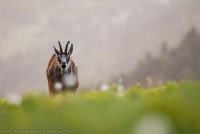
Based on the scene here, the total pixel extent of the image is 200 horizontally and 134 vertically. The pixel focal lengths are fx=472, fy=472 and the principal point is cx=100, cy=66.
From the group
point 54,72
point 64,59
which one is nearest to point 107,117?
point 64,59

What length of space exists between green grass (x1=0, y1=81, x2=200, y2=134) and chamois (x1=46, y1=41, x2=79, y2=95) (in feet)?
53.9

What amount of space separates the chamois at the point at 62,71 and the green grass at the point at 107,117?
16.4 m

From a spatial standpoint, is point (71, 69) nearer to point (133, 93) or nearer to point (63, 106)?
point (133, 93)

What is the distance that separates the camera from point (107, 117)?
5250 mm

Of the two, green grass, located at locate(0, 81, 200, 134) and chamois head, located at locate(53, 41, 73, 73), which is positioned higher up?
chamois head, located at locate(53, 41, 73, 73)

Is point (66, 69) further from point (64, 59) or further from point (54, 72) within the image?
point (54, 72)

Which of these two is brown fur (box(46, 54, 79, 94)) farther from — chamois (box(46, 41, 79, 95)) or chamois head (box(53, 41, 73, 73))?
chamois head (box(53, 41, 73, 73))

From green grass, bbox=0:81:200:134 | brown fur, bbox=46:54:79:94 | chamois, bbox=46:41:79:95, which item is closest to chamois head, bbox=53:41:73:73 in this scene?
chamois, bbox=46:41:79:95

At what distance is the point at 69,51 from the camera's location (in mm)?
23000

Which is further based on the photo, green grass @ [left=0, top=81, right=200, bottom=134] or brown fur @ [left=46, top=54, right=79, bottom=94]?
brown fur @ [left=46, top=54, right=79, bottom=94]

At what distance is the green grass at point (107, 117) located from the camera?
197 inches

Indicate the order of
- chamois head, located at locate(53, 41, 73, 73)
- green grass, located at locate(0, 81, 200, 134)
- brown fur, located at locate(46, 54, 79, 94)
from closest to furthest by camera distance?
1. green grass, located at locate(0, 81, 200, 134)
2. chamois head, located at locate(53, 41, 73, 73)
3. brown fur, located at locate(46, 54, 79, 94)

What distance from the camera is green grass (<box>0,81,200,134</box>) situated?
4.99 meters

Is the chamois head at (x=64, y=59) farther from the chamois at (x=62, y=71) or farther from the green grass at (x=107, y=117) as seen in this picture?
the green grass at (x=107, y=117)
